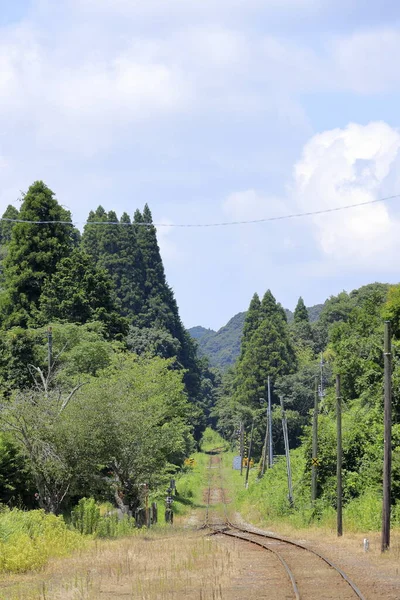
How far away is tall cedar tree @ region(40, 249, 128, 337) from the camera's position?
6438cm

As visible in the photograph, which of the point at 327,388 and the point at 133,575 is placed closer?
the point at 133,575

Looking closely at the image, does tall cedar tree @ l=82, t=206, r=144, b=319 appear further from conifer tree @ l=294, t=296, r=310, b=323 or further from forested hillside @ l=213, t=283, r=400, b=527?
conifer tree @ l=294, t=296, r=310, b=323

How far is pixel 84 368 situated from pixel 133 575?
112 ft

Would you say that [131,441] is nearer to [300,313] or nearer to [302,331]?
[302,331]

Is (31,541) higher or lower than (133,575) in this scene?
higher

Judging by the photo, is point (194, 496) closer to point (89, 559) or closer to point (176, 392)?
point (176, 392)

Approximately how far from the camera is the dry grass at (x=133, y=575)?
52.8 feet

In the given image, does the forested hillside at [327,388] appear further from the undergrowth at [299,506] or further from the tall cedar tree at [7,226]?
the tall cedar tree at [7,226]

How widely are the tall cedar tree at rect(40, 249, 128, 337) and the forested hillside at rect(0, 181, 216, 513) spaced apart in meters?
0.10

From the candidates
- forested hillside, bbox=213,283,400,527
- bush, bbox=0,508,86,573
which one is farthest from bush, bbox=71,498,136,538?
forested hillside, bbox=213,283,400,527

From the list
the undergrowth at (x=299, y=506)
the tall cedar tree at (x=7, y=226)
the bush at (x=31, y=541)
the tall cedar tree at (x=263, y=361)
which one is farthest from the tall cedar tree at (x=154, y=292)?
the bush at (x=31, y=541)

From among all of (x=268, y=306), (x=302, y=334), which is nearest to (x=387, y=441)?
(x=268, y=306)

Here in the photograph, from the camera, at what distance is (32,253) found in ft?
221

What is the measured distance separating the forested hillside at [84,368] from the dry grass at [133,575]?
20.4ft
